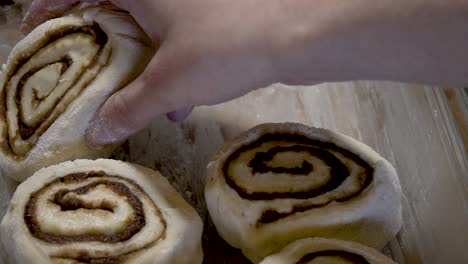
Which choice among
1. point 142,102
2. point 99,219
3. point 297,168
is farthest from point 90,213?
point 297,168

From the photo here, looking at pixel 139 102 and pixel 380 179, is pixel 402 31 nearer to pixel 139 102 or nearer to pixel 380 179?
pixel 380 179

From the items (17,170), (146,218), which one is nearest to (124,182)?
(146,218)

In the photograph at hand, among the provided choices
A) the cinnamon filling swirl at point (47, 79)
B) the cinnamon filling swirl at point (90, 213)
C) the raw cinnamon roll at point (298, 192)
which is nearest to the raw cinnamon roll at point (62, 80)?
the cinnamon filling swirl at point (47, 79)

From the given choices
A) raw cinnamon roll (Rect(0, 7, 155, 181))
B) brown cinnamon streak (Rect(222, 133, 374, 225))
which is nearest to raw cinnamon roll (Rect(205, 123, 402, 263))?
brown cinnamon streak (Rect(222, 133, 374, 225))

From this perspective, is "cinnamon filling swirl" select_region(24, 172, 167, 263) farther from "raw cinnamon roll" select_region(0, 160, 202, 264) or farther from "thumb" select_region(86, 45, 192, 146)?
"thumb" select_region(86, 45, 192, 146)

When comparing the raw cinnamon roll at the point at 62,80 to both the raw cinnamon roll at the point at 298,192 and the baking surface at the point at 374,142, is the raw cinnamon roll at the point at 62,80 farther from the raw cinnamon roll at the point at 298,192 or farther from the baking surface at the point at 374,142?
the raw cinnamon roll at the point at 298,192
